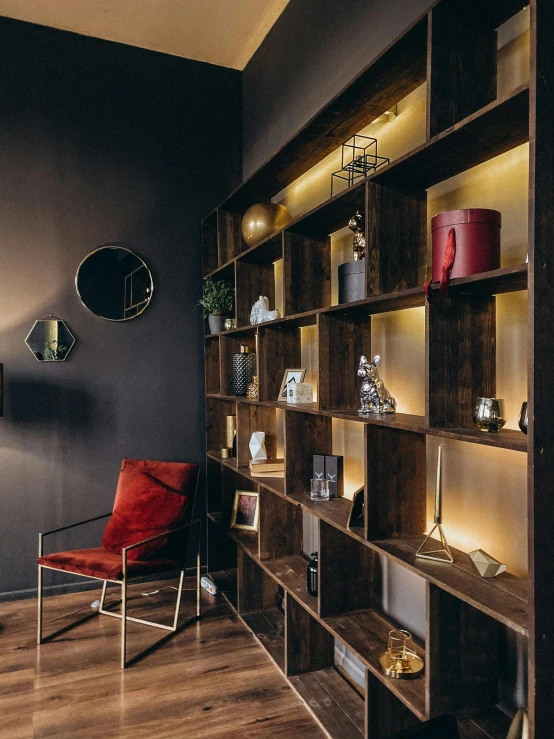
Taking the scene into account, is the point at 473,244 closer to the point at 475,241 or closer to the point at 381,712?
the point at 475,241

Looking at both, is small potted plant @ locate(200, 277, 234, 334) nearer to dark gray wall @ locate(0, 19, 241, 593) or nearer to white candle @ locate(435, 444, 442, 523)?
dark gray wall @ locate(0, 19, 241, 593)

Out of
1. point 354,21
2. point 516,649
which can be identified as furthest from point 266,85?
point 516,649

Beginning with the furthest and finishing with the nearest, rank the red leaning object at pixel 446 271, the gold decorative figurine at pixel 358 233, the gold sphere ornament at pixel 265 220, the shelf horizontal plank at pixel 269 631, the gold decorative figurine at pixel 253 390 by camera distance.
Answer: the gold decorative figurine at pixel 253 390 < the gold sphere ornament at pixel 265 220 < the shelf horizontal plank at pixel 269 631 < the gold decorative figurine at pixel 358 233 < the red leaning object at pixel 446 271

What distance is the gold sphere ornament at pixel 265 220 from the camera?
10.2 ft

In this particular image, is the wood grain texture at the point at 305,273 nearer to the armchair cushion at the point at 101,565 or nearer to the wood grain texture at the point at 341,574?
the wood grain texture at the point at 341,574

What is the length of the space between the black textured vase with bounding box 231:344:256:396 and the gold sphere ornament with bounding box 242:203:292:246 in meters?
0.68

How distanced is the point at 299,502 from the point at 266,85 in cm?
278

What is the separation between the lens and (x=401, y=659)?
194 cm

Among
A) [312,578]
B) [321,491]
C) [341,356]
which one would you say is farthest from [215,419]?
[341,356]

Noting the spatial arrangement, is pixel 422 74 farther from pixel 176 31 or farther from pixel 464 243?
pixel 176 31

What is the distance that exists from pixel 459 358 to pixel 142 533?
225 cm

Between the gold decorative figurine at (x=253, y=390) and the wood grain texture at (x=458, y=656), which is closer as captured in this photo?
the wood grain texture at (x=458, y=656)

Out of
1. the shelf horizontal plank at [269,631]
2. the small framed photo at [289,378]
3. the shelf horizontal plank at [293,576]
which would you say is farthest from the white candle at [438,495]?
the shelf horizontal plank at [269,631]
